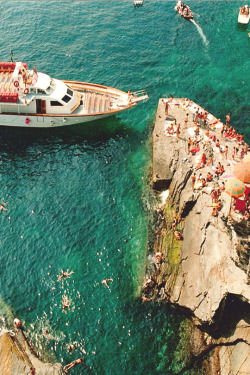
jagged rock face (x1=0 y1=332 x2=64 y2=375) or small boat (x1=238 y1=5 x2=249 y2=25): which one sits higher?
small boat (x1=238 y1=5 x2=249 y2=25)

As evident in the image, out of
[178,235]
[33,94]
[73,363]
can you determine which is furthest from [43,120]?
[73,363]

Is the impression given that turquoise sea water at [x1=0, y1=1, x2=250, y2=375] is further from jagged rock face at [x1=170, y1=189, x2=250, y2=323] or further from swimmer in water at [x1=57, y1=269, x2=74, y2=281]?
jagged rock face at [x1=170, y1=189, x2=250, y2=323]

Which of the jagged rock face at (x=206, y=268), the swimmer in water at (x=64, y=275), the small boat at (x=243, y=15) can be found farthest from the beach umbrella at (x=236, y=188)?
the small boat at (x=243, y=15)

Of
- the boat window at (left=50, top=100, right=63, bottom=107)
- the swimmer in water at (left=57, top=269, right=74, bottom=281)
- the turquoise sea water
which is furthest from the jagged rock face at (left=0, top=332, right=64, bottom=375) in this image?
the boat window at (left=50, top=100, right=63, bottom=107)

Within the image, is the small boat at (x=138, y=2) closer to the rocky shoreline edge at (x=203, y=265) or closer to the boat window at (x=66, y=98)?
the boat window at (x=66, y=98)

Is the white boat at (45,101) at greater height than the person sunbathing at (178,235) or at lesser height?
greater

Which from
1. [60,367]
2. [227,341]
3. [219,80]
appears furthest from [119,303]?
[219,80]
